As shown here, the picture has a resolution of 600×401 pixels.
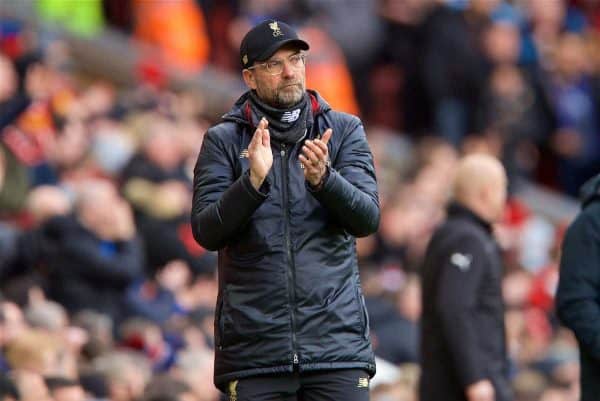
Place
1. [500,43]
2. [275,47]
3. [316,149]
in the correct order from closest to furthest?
1. [316,149]
2. [275,47]
3. [500,43]

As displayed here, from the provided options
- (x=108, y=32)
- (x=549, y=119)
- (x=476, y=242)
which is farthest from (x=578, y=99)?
(x=476, y=242)

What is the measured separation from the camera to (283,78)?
688cm

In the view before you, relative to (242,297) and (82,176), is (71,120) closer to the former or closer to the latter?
(82,176)

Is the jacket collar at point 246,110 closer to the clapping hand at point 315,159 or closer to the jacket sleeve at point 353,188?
the jacket sleeve at point 353,188

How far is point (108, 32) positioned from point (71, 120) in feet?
13.1

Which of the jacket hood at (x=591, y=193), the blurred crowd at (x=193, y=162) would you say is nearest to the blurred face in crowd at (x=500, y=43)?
Answer: the blurred crowd at (x=193, y=162)

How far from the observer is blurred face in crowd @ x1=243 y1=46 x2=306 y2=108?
22.5ft

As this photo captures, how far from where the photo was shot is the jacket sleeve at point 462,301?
8.80 m

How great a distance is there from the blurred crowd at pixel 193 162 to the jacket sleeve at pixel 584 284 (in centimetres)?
248

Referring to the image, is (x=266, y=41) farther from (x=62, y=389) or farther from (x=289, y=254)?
(x=62, y=389)

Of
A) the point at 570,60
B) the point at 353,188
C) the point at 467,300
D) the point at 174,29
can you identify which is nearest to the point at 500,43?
the point at 570,60

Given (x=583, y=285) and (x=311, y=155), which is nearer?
(x=311, y=155)

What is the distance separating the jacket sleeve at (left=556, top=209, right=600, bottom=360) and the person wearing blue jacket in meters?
1.69

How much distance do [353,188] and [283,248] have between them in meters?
0.36
